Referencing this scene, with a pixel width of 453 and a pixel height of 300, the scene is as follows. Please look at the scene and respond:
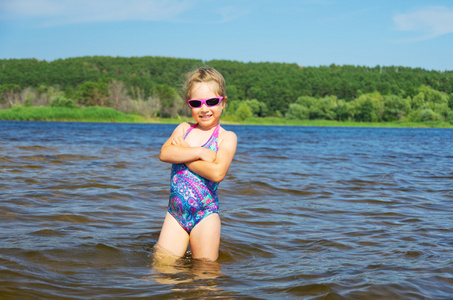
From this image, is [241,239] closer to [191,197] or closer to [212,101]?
[191,197]

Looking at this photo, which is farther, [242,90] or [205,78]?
[242,90]

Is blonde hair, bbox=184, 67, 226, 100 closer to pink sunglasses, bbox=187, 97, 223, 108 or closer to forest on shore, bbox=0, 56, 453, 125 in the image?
pink sunglasses, bbox=187, 97, 223, 108

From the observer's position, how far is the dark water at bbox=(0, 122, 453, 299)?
3.34 meters

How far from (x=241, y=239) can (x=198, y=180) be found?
1.41m

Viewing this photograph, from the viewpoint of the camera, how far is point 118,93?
121625mm

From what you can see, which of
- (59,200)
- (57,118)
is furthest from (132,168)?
(57,118)

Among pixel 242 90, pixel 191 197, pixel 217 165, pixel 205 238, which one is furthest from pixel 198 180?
pixel 242 90

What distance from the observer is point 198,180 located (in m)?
4.01

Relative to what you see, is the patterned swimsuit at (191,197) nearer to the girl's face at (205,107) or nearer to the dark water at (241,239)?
the girl's face at (205,107)

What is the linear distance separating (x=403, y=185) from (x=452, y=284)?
627cm

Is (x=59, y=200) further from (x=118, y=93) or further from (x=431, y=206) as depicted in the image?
(x=118, y=93)

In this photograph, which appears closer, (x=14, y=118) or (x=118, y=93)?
(x=14, y=118)

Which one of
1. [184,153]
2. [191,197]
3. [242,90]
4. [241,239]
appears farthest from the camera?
[242,90]

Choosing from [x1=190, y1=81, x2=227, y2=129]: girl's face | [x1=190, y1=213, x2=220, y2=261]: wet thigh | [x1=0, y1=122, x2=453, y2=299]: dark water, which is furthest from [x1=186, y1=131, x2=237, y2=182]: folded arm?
[x1=0, y1=122, x2=453, y2=299]: dark water
